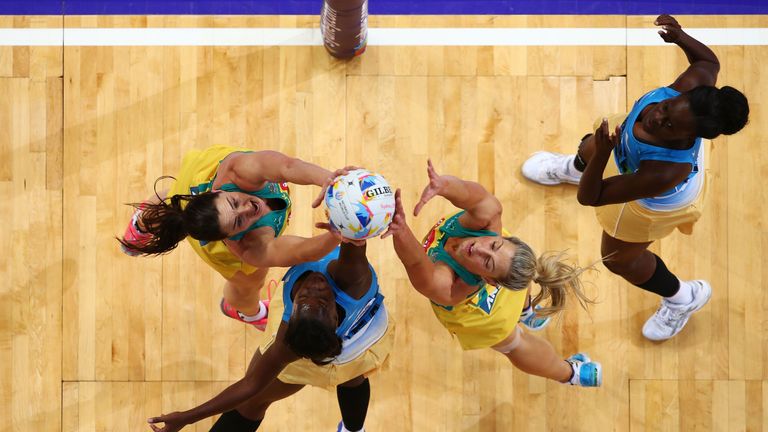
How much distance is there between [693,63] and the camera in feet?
10.2

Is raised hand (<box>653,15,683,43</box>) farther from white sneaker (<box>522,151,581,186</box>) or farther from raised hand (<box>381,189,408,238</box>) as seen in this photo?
raised hand (<box>381,189,408,238</box>)

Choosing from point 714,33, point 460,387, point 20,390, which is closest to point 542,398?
point 460,387

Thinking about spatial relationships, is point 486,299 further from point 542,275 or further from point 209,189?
point 209,189

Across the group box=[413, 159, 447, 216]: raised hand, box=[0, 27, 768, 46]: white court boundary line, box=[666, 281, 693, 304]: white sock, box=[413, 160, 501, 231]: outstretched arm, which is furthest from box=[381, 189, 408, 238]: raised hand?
box=[666, 281, 693, 304]: white sock

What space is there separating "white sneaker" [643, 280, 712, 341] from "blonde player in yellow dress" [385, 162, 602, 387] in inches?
35.2

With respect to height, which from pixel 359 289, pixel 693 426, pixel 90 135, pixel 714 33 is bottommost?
pixel 693 426

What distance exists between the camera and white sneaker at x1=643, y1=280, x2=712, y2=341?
405cm

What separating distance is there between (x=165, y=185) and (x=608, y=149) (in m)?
2.57

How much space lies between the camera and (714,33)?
4312 mm

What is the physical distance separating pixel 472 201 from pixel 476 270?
0.30 metres

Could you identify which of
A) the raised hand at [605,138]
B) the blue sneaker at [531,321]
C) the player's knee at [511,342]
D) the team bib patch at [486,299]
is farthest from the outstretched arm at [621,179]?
the blue sneaker at [531,321]

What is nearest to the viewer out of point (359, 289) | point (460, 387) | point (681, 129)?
point (681, 129)

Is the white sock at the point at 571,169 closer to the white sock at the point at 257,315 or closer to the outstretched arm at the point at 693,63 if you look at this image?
the outstretched arm at the point at 693,63

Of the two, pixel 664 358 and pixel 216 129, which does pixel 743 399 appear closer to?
pixel 664 358
